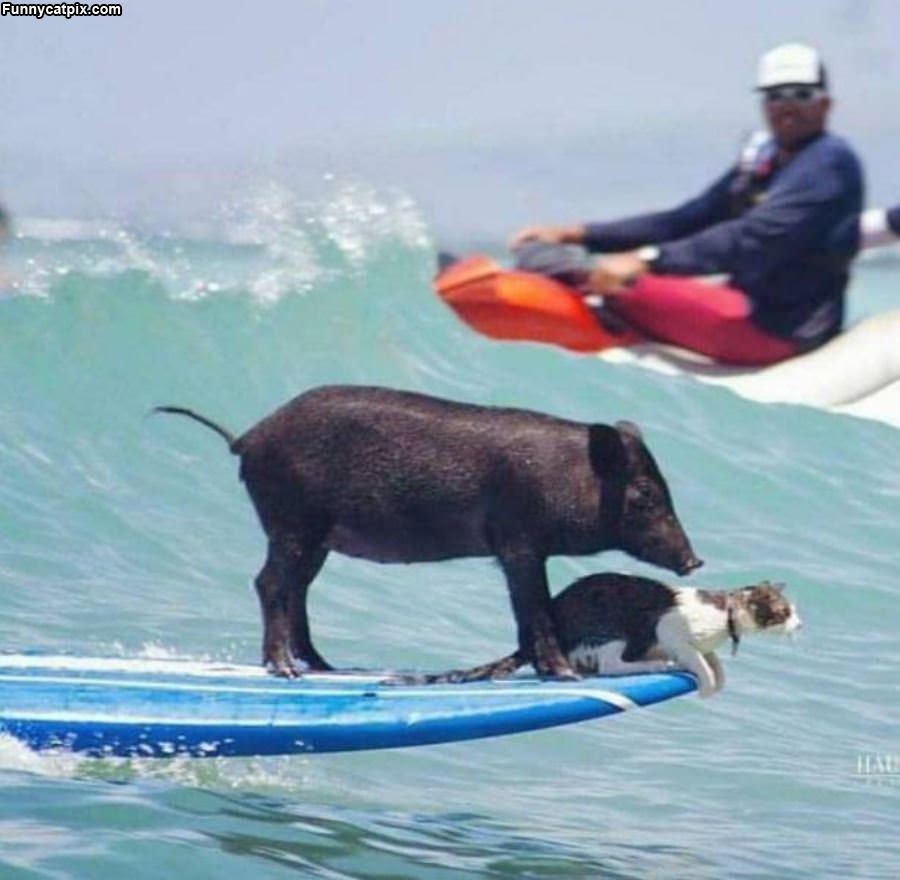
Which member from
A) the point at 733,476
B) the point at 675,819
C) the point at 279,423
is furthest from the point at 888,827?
the point at 733,476

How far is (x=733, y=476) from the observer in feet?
44.3

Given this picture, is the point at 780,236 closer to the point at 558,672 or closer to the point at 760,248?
the point at 760,248

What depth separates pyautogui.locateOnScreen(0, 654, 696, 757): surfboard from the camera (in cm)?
678

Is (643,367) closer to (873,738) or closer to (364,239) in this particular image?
(364,239)

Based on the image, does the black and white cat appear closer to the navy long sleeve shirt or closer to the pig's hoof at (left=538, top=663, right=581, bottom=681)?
the pig's hoof at (left=538, top=663, right=581, bottom=681)

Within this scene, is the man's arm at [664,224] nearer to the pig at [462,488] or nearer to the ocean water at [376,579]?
the ocean water at [376,579]

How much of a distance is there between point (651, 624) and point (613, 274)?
6212mm

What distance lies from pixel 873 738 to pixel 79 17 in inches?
447

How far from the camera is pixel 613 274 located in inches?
512

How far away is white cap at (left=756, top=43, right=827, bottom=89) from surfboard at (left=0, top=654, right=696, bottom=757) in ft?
23.5

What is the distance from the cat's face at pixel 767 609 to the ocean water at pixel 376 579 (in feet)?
2.14

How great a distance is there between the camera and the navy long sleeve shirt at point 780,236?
1290 cm

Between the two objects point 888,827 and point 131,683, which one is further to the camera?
point 888,827

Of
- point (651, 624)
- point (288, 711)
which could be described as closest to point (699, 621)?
point (651, 624)
